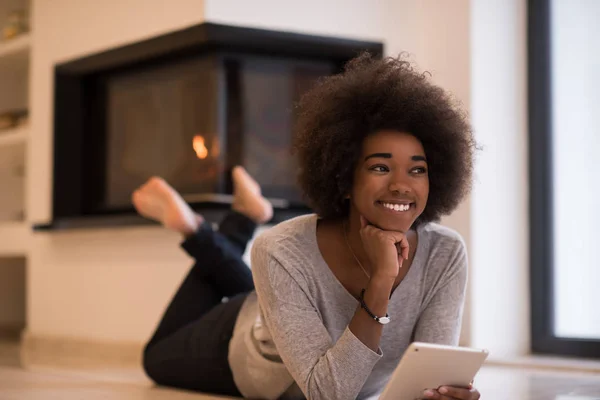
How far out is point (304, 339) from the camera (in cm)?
147

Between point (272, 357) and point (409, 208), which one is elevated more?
point (409, 208)

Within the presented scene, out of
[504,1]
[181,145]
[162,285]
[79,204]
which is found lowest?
[162,285]

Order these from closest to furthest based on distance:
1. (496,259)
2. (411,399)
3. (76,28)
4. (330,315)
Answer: (411,399)
(330,315)
(496,259)
(76,28)

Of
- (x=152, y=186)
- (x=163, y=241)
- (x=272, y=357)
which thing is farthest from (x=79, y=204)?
(x=272, y=357)

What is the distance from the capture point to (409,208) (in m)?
1.50

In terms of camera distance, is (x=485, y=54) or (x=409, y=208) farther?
(x=485, y=54)

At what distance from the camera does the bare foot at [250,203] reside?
8.21 feet

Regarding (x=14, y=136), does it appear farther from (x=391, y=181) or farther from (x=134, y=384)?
(x=391, y=181)

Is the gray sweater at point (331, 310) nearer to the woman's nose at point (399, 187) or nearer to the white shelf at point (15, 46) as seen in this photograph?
the woman's nose at point (399, 187)

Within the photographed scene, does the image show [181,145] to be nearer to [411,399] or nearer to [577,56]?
[577,56]

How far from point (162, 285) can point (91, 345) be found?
1.77 ft

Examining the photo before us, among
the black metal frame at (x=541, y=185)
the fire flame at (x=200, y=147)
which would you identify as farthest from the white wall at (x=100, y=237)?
the black metal frame at (x=541, y=185)

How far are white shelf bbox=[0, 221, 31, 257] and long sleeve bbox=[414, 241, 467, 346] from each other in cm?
279

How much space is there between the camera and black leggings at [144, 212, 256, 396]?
6.57ft
